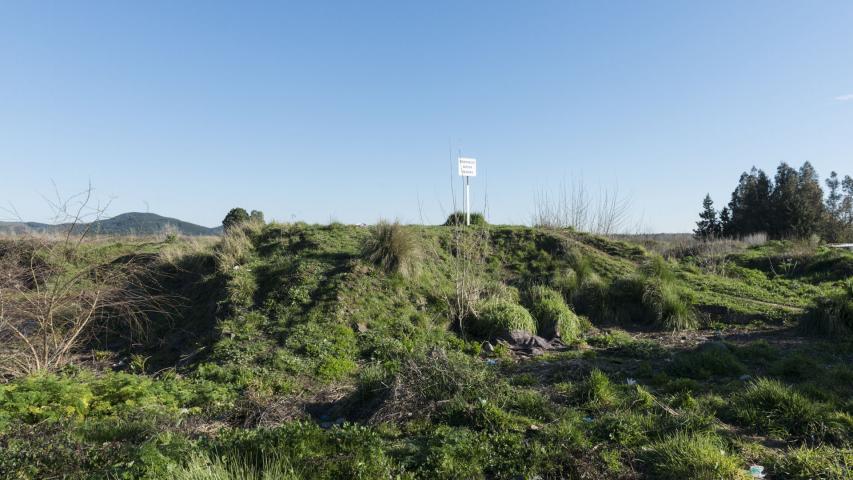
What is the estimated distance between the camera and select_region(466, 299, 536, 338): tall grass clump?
8.04 meters

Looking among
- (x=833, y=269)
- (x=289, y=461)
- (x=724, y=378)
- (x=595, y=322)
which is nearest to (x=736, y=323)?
(x=595, y=322)

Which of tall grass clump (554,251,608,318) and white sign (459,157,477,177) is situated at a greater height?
white sign (459,157,477,177)

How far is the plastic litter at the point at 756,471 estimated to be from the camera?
337 centimetres

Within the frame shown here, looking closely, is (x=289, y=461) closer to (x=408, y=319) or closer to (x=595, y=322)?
(x=408, y=319)

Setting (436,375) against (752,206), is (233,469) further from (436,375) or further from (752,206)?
(752,206)

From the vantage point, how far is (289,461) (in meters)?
3.28

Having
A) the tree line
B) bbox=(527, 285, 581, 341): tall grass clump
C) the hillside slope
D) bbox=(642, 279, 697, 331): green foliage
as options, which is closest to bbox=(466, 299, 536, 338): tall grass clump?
the hillside slope

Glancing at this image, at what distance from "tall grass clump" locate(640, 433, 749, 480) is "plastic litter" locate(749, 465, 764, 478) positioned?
0.05m

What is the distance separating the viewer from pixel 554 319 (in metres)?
8.44

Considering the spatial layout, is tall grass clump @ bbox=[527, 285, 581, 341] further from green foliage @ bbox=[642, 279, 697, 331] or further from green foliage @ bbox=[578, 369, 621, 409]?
green foliage @ bbox=[578, 369, 621, 409]

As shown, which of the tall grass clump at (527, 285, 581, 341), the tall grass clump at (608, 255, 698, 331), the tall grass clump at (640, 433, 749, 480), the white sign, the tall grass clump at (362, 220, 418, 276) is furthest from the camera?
the white sign

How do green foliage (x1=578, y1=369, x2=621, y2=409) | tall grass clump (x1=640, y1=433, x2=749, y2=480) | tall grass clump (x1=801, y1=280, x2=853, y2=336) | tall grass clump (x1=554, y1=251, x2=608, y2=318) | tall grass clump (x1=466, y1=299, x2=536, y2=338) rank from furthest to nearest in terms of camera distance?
tall grass clump (x1=554, y1=251, x2=608, y2=318), tall grass clump (x1=466, y1=299, x2=536, y2=338), tall grass clump (x1=801, y1=280, x2=853, y2=336), green foliage (x1=578, y1=369, x2=621, y2=409), tall grass clump (x1=640, y1=433, x2=749, y2=480)

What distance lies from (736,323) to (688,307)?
802mm

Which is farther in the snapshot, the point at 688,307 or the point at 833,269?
the point at 833,269
